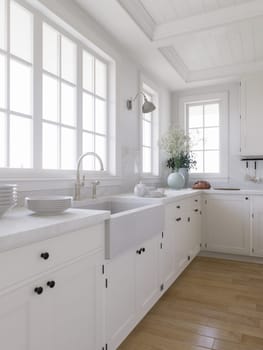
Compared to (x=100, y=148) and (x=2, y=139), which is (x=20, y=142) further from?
(x=100, y=148)

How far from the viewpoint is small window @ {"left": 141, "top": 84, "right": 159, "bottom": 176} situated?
3.65m

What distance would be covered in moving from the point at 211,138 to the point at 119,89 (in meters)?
1.90

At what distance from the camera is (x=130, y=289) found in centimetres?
175

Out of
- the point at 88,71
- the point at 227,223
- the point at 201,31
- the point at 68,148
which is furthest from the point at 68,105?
the point at 227,223

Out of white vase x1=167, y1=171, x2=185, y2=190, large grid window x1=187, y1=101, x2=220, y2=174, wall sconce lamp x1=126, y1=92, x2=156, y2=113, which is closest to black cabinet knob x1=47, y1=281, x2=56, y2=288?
wall sconce lamp x1=126, y1=92, x2=156, y2=113


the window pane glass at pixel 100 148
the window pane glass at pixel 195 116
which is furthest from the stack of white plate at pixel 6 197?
the window pane glass at pixel 195 116

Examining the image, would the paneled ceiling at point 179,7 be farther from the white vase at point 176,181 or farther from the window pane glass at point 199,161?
the window pane glass at point 199,161

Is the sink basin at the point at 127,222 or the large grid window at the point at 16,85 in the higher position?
the large grid window at the point at 16,85

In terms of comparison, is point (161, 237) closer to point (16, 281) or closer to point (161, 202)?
point (161, 202)

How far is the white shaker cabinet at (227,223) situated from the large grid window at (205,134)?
791 mm

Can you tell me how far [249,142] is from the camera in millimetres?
3688

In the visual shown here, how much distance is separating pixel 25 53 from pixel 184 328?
7.12ft

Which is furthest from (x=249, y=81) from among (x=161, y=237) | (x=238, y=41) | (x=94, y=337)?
(x=94, y=337)

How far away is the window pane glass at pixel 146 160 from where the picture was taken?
144 inches
